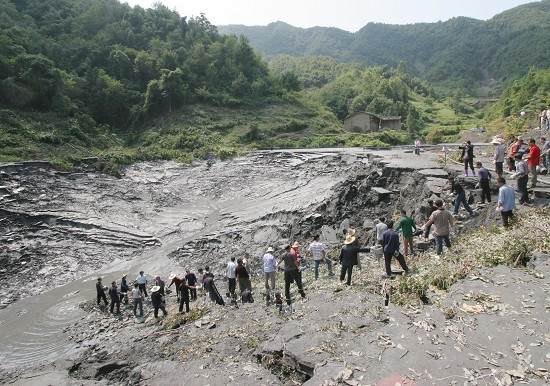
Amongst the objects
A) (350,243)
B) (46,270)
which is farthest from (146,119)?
(350,243)

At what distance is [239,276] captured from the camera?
1175 centimetres

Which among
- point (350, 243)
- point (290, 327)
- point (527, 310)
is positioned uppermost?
point (350, 243)

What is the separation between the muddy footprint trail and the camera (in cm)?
1466

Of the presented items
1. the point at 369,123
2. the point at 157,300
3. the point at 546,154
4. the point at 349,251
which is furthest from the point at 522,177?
the point at 369,123

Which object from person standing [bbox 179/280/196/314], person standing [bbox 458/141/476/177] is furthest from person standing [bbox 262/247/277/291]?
person standing [bbox 458/141/476/177]

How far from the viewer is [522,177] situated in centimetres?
1149

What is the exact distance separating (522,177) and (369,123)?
4433 cm

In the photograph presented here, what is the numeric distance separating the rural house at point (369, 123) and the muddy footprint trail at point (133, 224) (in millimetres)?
27794

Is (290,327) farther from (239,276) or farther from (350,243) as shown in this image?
(239,276)

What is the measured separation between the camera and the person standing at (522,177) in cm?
1130

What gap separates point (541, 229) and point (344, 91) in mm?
69674

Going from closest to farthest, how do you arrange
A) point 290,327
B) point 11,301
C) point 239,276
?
point 290,327, point 239,276, point 11,301

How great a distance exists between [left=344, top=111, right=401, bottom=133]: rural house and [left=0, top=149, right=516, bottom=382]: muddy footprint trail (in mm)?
27794

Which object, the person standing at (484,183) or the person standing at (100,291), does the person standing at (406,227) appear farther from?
the person standing at (100,291)
